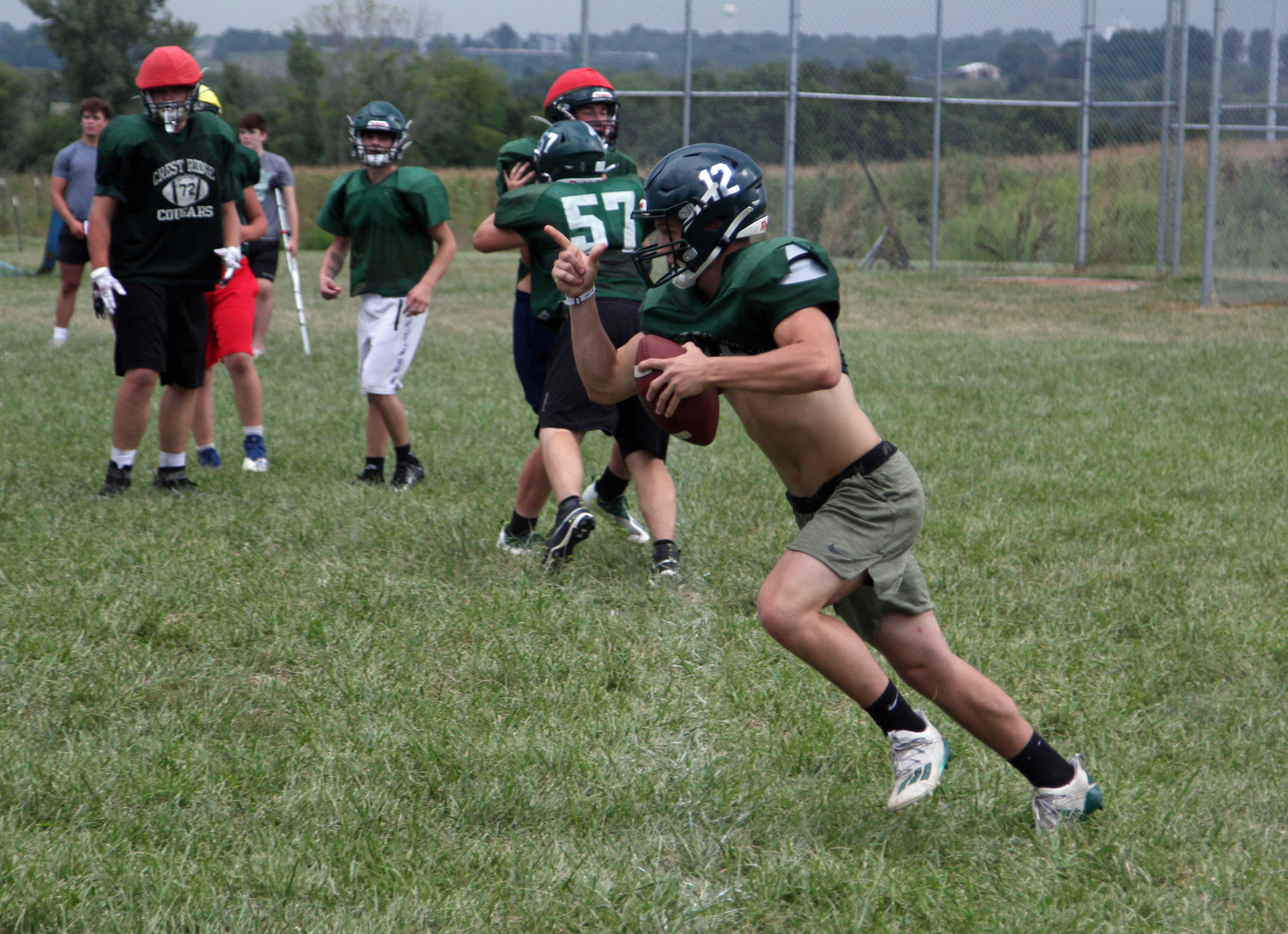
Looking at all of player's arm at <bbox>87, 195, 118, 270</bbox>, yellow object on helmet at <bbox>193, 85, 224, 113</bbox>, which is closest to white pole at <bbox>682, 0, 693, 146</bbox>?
yellow object on helmet at <bbox>193, 85, 224, 113</bbox>

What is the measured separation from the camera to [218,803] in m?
3.12

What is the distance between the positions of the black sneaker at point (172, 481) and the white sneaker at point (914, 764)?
4464 millimetres

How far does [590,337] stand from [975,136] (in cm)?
1889

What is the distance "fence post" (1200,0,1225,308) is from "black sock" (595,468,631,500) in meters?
10.5

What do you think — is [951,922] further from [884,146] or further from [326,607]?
[884,146]

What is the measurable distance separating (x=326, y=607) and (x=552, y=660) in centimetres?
97

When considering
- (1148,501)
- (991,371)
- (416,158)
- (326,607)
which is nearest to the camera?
(326,607)

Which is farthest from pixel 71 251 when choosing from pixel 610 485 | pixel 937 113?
pixel 937 113

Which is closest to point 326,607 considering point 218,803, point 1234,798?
point 218,803

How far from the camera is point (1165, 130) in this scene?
19266 mm

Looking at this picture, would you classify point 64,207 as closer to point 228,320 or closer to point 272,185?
point 272,185

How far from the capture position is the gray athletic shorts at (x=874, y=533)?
9.92 ft

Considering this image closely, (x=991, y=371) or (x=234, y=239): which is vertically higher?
(x=234, y=239)

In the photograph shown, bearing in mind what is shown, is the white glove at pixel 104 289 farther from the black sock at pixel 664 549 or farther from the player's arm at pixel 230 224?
the black sock at pixel 664 549
